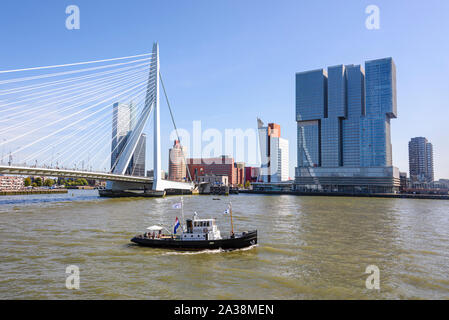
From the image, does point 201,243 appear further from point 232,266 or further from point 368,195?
point 368,195

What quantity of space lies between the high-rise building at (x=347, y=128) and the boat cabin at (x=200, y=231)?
148768 mm

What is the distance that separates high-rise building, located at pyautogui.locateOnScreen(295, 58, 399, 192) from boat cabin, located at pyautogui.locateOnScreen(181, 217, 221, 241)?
5857 inches

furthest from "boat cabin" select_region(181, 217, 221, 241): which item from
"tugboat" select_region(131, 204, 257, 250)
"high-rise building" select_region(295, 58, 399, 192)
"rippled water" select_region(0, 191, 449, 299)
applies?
"high-rise building" select_region(295, 58, 399, 192)

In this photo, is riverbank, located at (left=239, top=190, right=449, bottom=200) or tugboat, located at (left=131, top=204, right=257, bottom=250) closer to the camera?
tugboat, located at (left=131, top=204, right=257, bottom=250)

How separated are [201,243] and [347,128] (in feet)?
543

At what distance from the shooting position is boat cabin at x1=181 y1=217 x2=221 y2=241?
84.0 feet

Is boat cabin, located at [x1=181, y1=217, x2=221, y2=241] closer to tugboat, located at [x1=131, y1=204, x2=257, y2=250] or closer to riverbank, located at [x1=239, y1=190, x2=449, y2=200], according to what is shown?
tugboat, located at [x1=131, y1=204, x2=257, y2=250]

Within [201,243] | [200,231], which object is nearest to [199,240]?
[201,243]

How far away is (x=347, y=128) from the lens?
173500mm

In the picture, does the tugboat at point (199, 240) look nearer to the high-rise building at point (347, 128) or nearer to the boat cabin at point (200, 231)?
the boat cabin at point (200, 231)

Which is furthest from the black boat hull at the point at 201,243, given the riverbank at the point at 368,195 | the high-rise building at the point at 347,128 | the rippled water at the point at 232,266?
the high-rise building at the point at 347,128

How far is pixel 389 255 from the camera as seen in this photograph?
76.4 ft

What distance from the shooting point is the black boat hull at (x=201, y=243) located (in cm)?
2516
